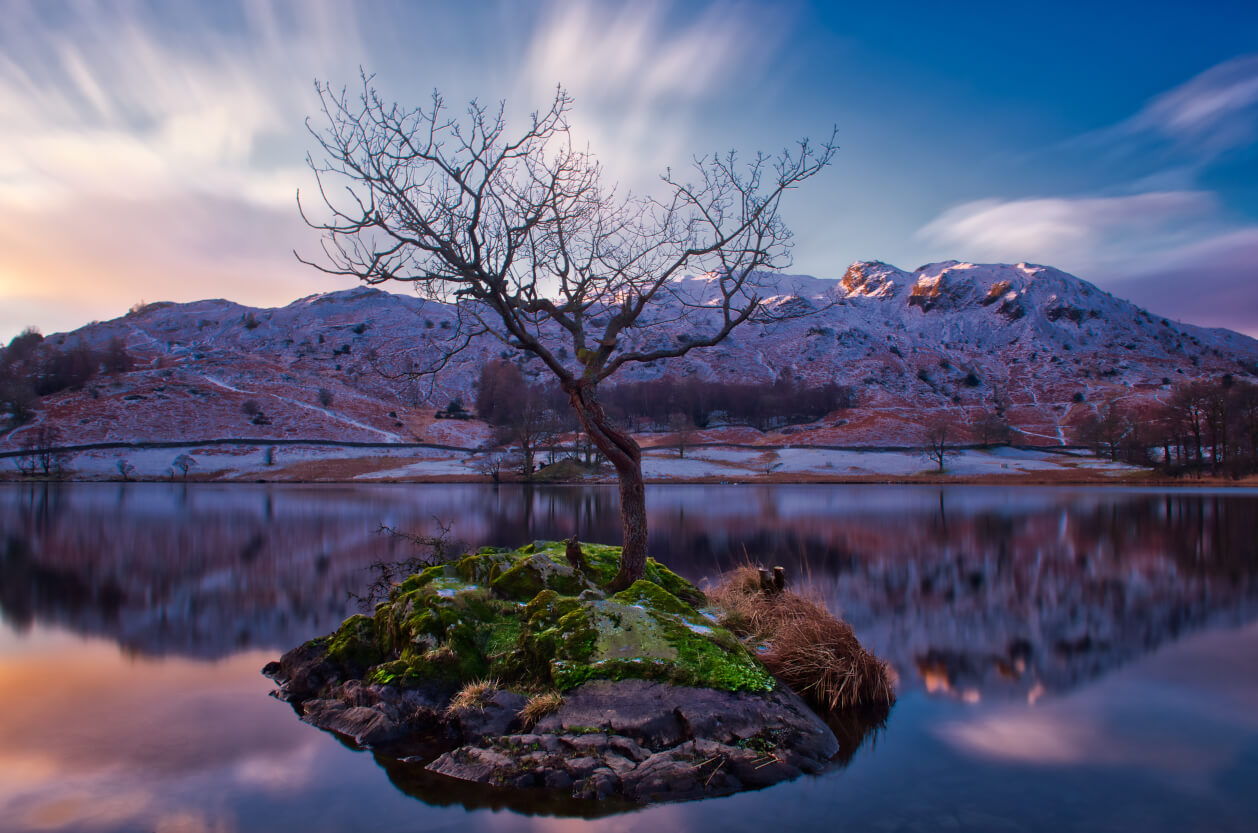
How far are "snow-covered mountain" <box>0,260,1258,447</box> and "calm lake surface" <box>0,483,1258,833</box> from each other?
68029 millimetres

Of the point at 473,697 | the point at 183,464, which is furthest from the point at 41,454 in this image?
the point at 473,697

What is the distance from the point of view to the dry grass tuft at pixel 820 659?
8734 mm

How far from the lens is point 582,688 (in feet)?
24.8

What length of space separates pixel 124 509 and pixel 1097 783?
146ft

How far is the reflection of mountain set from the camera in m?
12.0

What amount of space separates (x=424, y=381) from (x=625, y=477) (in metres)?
161

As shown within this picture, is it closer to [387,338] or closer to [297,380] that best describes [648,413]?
[297,380]

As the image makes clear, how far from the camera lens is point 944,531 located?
27.9 meters

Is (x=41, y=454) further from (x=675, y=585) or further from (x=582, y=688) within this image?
(x=582, y=688)

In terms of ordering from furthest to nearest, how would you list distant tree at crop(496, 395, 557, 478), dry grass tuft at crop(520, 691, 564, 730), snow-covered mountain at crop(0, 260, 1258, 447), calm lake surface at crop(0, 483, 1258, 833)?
snow-covered mountain at crop(0, 260, 1258, 447), distant tree at crop(496, 395, 557, 478), dry grass tuft at crop(520, 691, 564, 730), calm lake surface at crop(0, 483, 1258, 833)

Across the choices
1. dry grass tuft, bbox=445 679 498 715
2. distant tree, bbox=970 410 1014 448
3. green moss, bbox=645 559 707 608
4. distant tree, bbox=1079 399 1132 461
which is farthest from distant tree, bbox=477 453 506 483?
distant tree, bbox=1079 399 1132 461

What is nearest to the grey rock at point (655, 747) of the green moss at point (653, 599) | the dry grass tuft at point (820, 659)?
the dry grass tuft at point (820, 659)

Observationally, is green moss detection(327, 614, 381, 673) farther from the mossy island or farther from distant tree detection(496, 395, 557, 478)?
distant tree detection(496, 395, 557, 478)

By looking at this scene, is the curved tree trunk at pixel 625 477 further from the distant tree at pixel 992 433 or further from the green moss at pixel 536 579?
the distant tree at pixel 992 433
